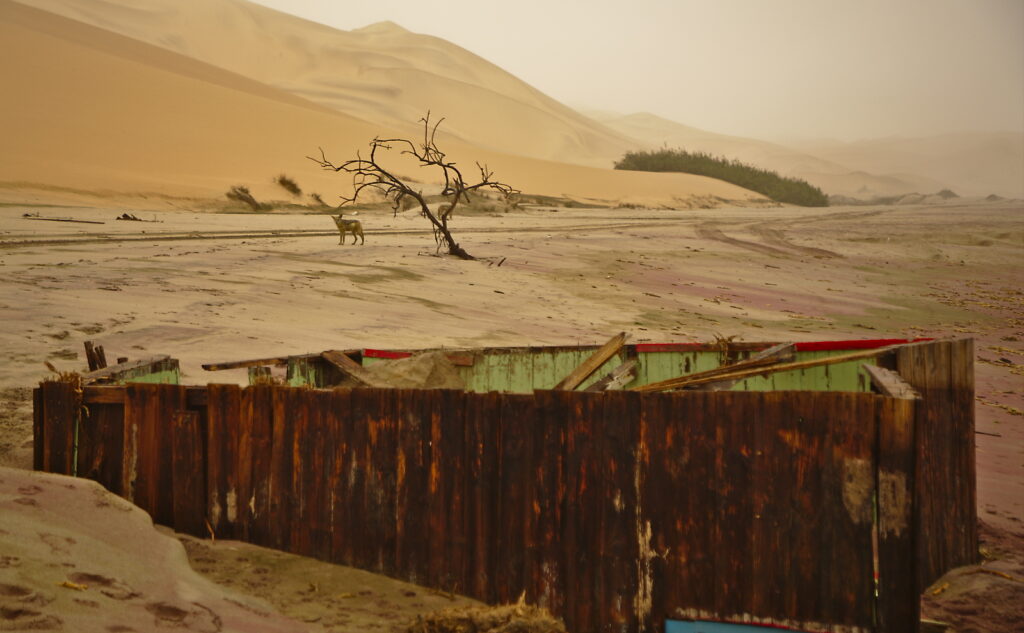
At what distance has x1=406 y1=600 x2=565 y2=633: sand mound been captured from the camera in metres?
3.69

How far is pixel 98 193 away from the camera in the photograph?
2502 cm

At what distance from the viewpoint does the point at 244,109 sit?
1786 inches

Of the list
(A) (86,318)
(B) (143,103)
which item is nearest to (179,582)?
(A) (86,318)

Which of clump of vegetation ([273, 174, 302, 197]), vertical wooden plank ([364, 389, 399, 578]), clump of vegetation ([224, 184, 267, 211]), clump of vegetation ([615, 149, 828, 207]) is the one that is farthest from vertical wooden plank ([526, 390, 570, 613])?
clump of vegetation ([615, 149, 828, 207])

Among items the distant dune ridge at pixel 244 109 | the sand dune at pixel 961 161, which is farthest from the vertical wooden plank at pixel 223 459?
the sand dune at pixel 961 161

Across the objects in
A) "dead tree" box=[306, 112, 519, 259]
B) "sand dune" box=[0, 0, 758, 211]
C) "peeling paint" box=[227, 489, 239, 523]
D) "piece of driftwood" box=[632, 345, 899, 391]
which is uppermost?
"sand dune" box=[0, 0, 758, 211]

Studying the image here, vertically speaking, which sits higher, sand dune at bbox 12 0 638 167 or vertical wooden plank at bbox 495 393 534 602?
sand dune at bbox 12 0 638 167

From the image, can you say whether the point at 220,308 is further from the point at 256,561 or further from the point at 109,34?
the point at 109,34

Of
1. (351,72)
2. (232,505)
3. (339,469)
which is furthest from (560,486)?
(351,72)

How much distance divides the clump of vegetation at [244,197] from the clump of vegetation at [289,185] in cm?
240

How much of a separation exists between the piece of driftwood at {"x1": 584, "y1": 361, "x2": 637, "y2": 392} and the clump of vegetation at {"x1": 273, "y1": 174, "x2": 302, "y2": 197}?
85.0 feet

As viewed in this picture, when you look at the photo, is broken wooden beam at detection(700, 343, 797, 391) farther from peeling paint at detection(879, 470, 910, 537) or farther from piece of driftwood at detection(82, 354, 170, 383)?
piece of driftwood at detection(82, 354, 170, 383)

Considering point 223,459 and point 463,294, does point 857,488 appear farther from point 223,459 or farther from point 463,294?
point 463,294

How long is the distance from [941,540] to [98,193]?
24485 mm
